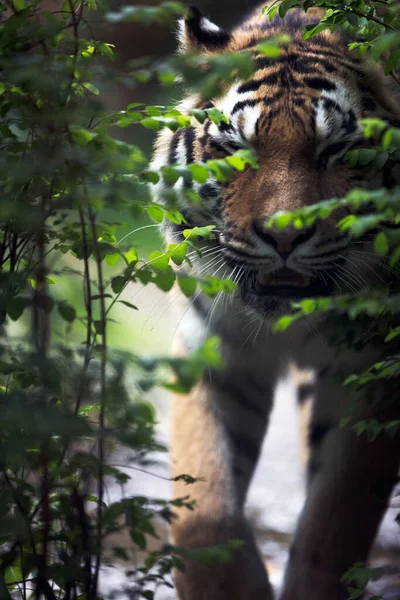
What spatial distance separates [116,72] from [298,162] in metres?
0.64

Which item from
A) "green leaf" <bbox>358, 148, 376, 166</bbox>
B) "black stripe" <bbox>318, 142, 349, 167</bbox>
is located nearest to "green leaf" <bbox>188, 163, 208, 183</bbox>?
"green leaf" <bbox>358, 148, 376, 166</bbox>

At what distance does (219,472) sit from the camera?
76.5 inches

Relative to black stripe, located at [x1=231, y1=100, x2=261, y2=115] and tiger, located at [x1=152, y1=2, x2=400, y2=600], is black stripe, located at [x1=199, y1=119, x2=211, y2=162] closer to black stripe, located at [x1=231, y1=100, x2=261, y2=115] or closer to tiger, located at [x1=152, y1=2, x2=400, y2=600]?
tiger, located at [x1=152, y1=2, x2=400, y2=600]

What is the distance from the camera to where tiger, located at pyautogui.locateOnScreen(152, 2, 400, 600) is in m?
1.57

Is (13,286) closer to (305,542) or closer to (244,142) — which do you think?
(244,142)

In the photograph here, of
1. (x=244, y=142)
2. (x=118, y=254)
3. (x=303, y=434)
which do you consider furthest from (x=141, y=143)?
(x=118, y=254)

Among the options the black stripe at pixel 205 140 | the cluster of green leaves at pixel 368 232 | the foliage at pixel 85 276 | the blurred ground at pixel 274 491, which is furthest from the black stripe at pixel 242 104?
the blurred ground at pixel 274 491

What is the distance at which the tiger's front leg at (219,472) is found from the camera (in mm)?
1786

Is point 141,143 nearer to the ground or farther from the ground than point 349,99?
farther from the ground

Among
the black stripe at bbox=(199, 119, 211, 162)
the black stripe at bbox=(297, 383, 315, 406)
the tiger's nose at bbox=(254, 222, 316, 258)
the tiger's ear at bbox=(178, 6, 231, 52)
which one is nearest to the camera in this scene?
the tiger's nose at bbox=(254, 222, 316, 258)

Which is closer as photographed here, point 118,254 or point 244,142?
point 118,254

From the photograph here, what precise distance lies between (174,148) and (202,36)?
27 centimetres

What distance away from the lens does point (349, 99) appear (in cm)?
163

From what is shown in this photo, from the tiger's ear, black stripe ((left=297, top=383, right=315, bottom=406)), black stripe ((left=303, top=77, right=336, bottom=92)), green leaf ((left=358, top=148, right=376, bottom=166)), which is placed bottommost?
green leaf ((left=358, top=148, right=376, bottom=166))
